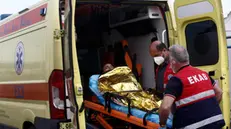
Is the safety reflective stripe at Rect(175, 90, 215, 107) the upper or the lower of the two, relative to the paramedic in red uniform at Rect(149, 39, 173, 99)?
lower

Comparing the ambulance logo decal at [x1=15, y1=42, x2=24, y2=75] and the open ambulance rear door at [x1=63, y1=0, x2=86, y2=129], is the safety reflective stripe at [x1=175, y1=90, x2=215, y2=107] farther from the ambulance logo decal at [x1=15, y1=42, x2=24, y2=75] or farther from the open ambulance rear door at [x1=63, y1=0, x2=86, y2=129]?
the ambulance logo decal at [x1=15, y1=42, x2=24, y2=75]

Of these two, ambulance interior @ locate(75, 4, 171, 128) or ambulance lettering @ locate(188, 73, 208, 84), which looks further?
ambulance interior @ locate(75, 4, 171, 128)

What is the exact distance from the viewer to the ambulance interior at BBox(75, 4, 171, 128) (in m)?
5.83

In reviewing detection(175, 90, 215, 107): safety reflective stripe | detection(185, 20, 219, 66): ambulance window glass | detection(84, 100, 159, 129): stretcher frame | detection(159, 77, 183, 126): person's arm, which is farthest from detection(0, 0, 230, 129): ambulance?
detection(175, 90, 215, 107): safety reflective stripe

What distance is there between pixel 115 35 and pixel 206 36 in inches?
77.7

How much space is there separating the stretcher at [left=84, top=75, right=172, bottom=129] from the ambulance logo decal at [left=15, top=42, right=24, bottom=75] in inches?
34.3

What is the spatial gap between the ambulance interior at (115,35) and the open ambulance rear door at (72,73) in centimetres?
149

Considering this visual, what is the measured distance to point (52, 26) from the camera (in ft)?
14.5

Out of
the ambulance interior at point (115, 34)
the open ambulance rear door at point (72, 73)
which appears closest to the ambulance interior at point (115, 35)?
the ambulance interior at point (115, 34)

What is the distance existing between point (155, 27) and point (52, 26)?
1838 millimetres

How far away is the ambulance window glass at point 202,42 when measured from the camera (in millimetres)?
4910

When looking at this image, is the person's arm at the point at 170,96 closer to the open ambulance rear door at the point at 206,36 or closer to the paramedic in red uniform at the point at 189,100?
the paramedic in red uniform at the point at 189,100

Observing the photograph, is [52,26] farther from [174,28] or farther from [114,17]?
[114,17]

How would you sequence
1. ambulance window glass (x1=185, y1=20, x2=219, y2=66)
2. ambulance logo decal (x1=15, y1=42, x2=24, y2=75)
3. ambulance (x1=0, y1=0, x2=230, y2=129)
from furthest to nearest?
ambulance logo decal (x1=15, y1=42, x2=24, y2=75)
ambulance window glass (x1=185, y1=20, x2=219, y2=66)
ambulance (x1=0, y1=0, x2=230, y2=129)
